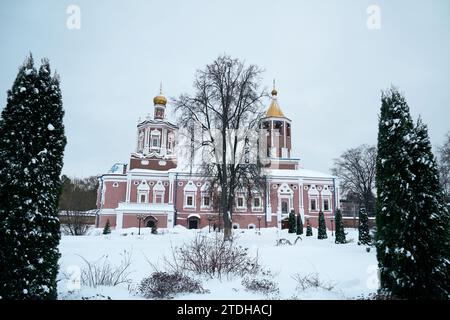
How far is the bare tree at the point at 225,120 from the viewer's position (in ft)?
58.3

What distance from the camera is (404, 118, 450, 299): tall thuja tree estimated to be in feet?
17.1

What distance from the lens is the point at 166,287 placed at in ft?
19.3

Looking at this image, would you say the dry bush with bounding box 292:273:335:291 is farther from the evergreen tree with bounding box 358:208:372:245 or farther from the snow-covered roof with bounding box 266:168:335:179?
the snow-covered roof with bounding box 266:168:335:179

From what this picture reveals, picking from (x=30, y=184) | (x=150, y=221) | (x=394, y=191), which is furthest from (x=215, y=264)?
(x=150, y=221)

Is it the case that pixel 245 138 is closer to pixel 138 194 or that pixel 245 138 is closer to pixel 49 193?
pixel 49 193

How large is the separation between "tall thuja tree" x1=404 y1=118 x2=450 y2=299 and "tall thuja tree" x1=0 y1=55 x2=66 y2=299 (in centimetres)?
578

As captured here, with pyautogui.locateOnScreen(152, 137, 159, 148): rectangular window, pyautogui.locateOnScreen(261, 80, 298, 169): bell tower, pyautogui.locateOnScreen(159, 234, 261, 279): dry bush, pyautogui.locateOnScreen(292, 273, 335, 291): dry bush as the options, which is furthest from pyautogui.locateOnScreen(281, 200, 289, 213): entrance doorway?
pyautogui.locateOnScreen(292, 273, 335, 291): dry bush

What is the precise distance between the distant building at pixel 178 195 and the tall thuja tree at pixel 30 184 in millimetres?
27654

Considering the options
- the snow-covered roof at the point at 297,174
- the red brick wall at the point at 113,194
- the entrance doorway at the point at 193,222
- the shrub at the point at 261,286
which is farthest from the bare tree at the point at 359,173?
the shrub at the point at 261,286

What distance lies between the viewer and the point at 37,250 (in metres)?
4.67

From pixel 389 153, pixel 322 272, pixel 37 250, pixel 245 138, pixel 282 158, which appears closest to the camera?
pixel 37 250

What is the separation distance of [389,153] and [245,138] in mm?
12145

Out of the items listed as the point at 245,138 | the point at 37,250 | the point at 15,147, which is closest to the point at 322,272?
the point at 37,250

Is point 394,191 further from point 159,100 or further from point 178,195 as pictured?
point 159,100
